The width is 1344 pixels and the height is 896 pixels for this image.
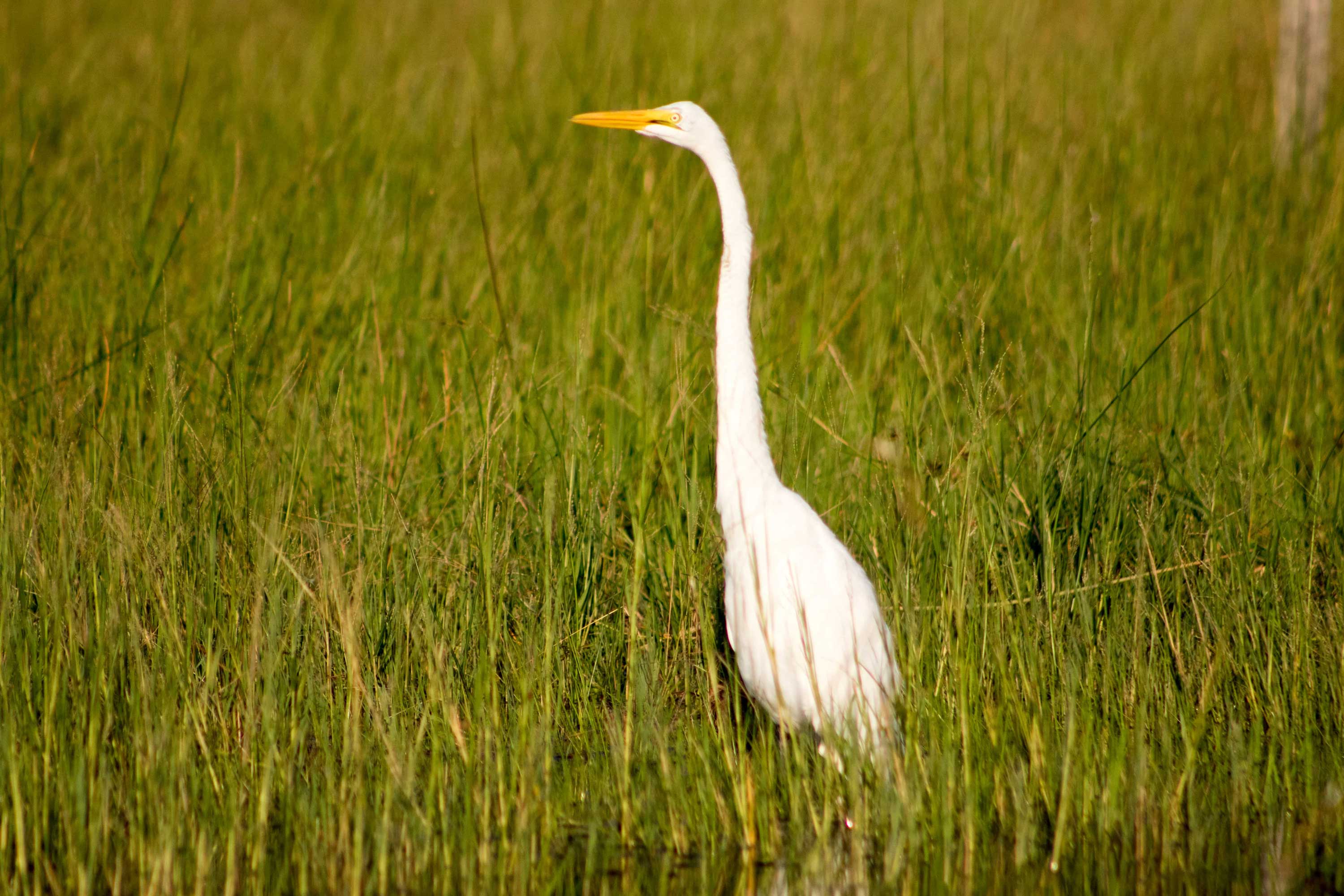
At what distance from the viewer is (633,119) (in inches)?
129

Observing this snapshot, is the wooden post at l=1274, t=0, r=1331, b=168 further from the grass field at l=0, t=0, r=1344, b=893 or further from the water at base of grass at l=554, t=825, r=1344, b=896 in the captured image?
the water at base of grass at l=554, t=825, r=1344, b=896

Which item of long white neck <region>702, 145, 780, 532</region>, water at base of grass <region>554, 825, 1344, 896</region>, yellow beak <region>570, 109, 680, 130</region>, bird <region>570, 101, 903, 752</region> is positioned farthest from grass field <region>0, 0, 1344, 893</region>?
yellow beak <region>570, 109, 680, 130</region>

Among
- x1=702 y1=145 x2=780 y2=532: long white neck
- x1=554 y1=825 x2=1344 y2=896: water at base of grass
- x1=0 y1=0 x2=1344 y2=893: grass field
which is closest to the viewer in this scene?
x1=554 y1=825 x2=1344 y2=896: water at base of grass

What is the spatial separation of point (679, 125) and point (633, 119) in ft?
0.57

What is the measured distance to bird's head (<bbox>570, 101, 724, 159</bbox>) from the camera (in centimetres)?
309

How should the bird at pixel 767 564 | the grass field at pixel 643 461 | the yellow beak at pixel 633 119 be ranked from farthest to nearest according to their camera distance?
1. the yellow beak at pixel 633 119
2. the bird at pixel 767 564
3. the grass field at pixel 643 461

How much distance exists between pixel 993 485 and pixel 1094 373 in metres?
0.86

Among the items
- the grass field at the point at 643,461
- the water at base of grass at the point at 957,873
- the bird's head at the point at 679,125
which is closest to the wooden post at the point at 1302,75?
the grass field at the point at 643,461

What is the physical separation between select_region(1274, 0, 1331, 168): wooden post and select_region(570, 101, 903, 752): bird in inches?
137

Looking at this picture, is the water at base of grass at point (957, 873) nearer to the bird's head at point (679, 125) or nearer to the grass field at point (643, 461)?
the grass field at point (643, 461)

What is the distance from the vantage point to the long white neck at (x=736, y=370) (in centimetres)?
304

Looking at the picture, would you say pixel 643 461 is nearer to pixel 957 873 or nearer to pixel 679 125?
pixel 679 125

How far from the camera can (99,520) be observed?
332 centimetres

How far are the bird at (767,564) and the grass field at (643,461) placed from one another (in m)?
0.12
